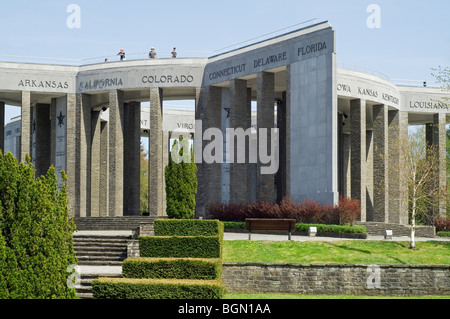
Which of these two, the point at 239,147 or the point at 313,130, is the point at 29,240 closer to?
the point at 313,130

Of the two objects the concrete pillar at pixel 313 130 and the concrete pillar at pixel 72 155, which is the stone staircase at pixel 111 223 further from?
the concrete pillar at pixel 313 130

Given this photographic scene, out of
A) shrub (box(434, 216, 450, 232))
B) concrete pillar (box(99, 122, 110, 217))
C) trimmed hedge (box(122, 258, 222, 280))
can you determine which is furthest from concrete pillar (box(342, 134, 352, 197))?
trimmed hedge (box(122, 258, 222, 280))

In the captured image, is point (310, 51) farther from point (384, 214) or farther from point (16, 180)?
point (16, 180)

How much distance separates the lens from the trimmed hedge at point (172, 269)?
1716 cm

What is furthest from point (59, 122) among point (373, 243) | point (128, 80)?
point (373, 243)

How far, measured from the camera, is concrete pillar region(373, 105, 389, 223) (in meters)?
43.3

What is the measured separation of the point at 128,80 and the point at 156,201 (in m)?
7.84

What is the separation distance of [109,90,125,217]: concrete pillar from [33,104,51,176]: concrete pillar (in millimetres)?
6764

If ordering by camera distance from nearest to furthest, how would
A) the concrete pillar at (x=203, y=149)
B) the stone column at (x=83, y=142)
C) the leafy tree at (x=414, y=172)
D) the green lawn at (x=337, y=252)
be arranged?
the green lawn at (x=337, y=252), the leafy tree at (x=414, y=172), the concrete pillar at (x=203, y=149), the stone column at (x=83, y=142)

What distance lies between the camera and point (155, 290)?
15.3 m

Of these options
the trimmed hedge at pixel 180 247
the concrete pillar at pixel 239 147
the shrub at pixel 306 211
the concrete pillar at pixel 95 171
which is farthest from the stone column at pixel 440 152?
the trimmed hedge at pixel 180 247

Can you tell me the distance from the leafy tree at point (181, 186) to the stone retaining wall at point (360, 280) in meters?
6.50
